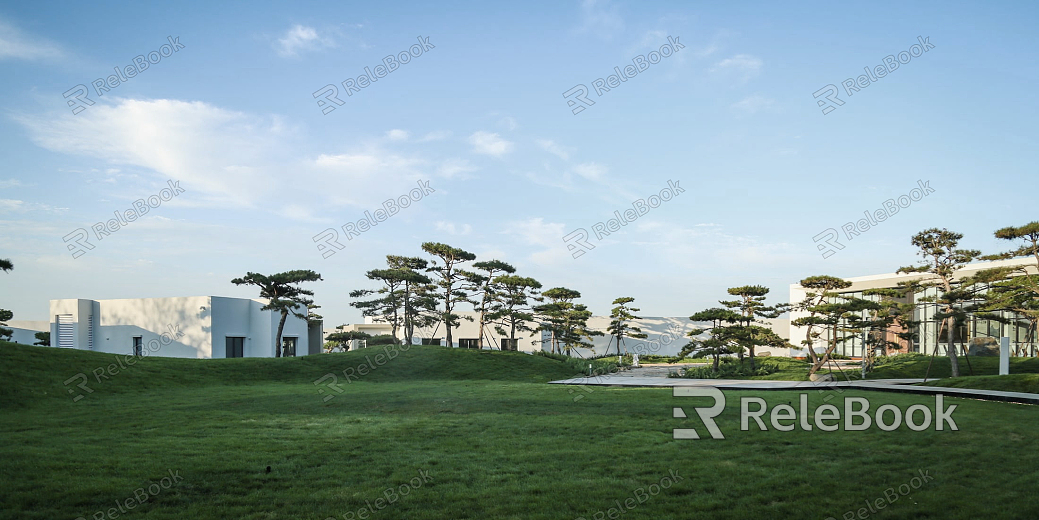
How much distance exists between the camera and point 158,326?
105 ft

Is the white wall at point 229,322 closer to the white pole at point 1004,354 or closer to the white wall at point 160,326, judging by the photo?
the white wall at point 160,326

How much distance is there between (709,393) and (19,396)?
1653 cm

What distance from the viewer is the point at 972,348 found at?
3145 cm

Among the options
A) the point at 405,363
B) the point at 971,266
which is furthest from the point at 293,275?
the point at 971,266

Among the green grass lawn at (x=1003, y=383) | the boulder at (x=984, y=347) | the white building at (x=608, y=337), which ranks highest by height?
the green grass lawn at (x=1003, y=383)

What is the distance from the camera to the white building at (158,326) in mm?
31484

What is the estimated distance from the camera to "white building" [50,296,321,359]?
103 ft

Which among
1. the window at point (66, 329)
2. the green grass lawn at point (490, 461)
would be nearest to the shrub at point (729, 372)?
the green grass lawn at point (490, 461)

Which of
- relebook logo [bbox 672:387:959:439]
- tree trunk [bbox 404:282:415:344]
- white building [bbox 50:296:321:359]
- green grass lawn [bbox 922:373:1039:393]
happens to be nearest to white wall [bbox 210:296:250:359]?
white building [bbox 50:296:321:359]

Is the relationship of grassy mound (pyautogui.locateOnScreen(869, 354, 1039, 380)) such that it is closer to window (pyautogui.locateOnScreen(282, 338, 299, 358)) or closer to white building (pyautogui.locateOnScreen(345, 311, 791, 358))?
white building (pyautogui.locateOnScreen(345, 311, 791, 358))

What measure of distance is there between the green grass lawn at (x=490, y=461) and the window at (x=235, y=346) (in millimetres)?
19574

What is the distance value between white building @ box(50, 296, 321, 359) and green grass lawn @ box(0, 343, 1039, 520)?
18617mm

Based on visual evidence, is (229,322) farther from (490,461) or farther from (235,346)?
(490,461)

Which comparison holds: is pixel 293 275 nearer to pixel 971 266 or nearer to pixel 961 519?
pixel 961 519
